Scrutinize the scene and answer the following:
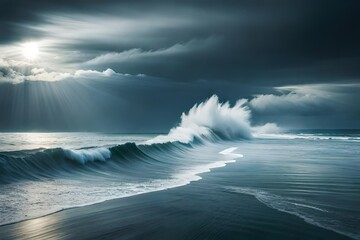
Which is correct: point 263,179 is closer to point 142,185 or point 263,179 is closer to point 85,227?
point 142,185

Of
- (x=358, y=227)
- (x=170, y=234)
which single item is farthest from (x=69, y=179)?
(x=358, y=227)

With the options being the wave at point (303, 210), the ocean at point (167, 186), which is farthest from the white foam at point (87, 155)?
the wave at point (303, 210)

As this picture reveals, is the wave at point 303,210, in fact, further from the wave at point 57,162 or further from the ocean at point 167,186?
the wave at point 57,162

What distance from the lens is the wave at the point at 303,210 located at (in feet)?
20.5

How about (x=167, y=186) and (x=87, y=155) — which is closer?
(x=167, y=186)

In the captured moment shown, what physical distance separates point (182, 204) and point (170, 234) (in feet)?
7.58

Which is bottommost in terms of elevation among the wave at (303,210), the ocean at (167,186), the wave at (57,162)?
the wave at (303,210)

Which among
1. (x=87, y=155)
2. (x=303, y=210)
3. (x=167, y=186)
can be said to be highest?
(x=87, y=155)

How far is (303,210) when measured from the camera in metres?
7.52

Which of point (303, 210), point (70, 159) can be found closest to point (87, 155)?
point (70, 159)

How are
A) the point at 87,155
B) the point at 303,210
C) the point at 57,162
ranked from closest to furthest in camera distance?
1. the point at 303,210
2. the point at 57,162
3. the point at 87,155

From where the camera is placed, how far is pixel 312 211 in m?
7.43

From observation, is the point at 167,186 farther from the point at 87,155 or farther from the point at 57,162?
the point at 87,155

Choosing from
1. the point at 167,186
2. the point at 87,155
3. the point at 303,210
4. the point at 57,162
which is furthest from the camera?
the point at 87,155
